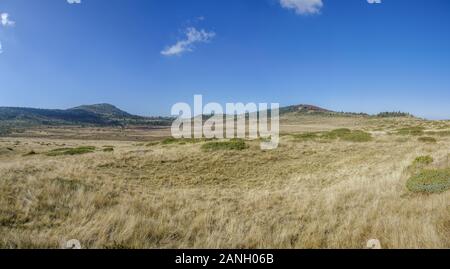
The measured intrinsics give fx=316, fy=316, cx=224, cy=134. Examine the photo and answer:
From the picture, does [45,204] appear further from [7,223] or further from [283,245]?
[283,245]

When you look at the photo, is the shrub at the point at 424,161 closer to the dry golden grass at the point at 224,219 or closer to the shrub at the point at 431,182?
the dry golden grass at the point at 224,219

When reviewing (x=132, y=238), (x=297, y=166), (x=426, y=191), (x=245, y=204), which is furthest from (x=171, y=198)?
(x=297, y=166)

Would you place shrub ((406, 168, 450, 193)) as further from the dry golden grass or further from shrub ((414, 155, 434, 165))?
shrub ((414, 155, 434, 165))

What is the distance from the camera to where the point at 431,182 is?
10570 mm

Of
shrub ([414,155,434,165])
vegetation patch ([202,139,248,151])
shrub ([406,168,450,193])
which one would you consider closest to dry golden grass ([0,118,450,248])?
shrub ([406,168,450,193])

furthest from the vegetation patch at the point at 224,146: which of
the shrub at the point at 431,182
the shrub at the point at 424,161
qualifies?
the shrub at the point at 431,182

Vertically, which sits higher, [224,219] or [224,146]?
[224,146]

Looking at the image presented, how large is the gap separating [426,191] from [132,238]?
28.5 ft

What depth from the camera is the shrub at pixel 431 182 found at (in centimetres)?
958

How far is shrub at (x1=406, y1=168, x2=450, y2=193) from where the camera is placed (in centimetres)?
958

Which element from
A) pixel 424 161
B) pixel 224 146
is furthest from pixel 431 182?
pixel 224 146

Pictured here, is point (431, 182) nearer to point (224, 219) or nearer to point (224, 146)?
Answer: point (224, 219)

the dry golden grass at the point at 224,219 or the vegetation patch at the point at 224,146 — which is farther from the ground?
the vegetation patch at the point at 224,146

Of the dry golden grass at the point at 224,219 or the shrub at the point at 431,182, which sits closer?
the dry golden grass at the point at 224,219
